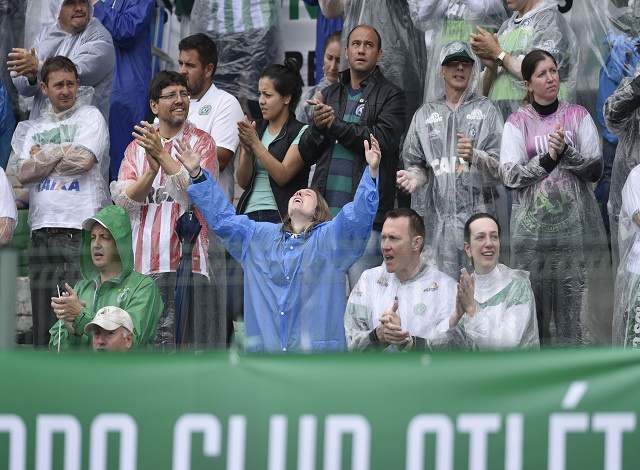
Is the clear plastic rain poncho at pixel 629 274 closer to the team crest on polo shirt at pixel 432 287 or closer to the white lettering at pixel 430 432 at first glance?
the team crest on polo shirt at pixel 432 287

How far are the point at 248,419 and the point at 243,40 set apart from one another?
5.74 metres

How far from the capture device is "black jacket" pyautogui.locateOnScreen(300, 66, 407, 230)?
8.27 metres

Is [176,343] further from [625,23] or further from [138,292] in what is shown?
[625,23]

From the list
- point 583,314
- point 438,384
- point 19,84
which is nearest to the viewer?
point 438,384

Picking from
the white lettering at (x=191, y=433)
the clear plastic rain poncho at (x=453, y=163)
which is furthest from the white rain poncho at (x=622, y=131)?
the white lettering at (x=191, y=433)

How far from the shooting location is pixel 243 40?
10273mm

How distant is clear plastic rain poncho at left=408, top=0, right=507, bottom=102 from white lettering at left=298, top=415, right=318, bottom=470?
4.52 metres

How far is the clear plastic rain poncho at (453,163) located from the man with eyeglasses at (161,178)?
126 cm

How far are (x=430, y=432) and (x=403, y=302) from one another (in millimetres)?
1848

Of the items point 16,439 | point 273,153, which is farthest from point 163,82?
point 16,439

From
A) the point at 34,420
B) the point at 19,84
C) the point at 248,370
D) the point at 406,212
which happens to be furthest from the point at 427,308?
the point at 19,84

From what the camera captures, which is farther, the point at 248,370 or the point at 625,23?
the point at 625,23

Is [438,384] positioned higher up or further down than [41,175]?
further down

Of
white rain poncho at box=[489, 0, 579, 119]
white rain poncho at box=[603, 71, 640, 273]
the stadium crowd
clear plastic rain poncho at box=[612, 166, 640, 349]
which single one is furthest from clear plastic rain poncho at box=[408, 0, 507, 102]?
clear plastic rain poncho at box=[612, 166, 640, 349]
